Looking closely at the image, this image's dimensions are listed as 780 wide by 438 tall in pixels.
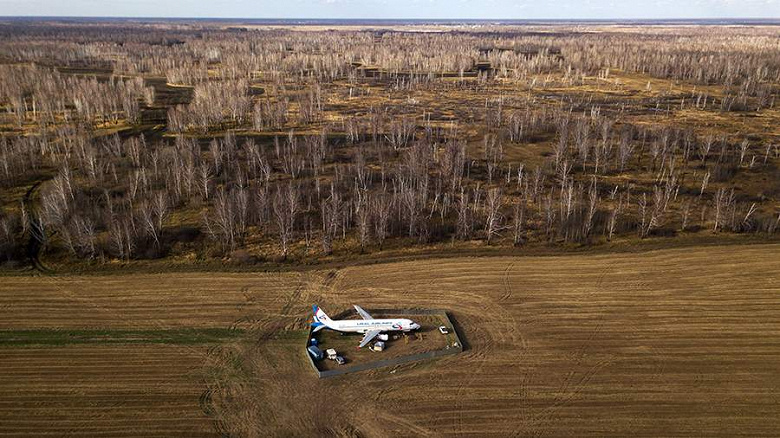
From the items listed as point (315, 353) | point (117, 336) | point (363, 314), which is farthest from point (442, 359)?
point (117, 336)

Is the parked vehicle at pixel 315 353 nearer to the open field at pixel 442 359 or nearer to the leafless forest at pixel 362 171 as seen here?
the open field at pixel 442 359

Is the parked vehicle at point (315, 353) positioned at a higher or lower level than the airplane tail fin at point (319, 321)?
lower

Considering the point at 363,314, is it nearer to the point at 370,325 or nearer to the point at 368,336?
the point at 370,325

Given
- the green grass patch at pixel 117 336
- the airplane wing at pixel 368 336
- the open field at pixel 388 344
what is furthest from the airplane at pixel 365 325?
the green grass patch at pixel 117 336

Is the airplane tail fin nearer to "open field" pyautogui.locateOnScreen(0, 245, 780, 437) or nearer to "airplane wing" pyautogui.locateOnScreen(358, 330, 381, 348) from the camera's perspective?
"open field" pyautogui.locateOnScreen(0, 245, 780, 437)

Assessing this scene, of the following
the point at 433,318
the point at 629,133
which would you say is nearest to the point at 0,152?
the point at 433,318

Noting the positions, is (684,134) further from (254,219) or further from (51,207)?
(51,207)

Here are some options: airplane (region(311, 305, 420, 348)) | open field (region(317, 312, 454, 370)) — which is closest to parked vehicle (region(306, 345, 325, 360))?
open field (region(317, 312, 454, 370))
